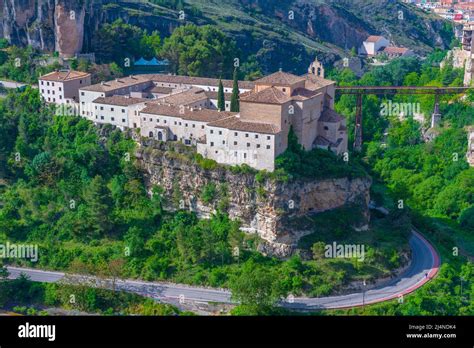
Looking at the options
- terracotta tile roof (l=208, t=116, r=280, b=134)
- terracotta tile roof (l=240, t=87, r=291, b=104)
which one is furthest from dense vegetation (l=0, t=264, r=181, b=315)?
terracotta tile roof (l=240, t=87, r=291, b=104)

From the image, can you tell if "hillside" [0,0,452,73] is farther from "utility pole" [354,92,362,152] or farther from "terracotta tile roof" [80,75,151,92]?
"utility pole" [354,92,362,152]

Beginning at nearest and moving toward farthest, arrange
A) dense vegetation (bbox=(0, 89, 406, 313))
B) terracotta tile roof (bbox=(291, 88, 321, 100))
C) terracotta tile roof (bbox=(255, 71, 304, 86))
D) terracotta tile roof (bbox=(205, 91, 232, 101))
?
dense vegetation (bbox=(0, 89, 406, 313)), terracotta tile roof (bbox=(291, 88, 321, 100)), terracotta tile roof (bbox=(255, 71, 304, 86)), terracotta tile roof (bbox=(205, 91, 232, 101))

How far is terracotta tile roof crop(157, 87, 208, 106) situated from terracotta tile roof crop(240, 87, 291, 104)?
9.10 metres

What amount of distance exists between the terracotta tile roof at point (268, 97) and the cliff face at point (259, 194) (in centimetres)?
547

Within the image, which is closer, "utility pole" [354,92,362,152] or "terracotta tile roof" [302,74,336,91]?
"terracotta tile roof" [302,74,336,91]

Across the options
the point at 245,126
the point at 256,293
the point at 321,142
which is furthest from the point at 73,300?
the point at 321,142

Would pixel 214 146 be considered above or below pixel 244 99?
below

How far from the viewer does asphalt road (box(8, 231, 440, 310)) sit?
47594 mm

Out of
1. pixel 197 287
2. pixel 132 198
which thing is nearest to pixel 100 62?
pixel 132 198

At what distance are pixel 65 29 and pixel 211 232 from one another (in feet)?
121

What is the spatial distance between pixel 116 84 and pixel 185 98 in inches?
318

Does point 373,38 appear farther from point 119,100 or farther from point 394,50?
point 119,100

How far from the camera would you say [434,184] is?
68750mm

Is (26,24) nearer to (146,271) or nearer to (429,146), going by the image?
(146,271)
